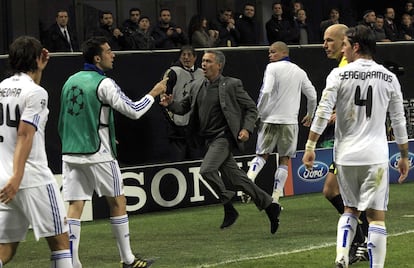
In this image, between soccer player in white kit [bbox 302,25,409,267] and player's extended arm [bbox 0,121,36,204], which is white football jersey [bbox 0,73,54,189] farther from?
soccer player in white kit [bbox 302,25,409,267]

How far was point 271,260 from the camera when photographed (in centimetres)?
1070

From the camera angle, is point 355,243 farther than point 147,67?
No

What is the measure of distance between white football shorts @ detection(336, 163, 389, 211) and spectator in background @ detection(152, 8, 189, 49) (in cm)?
947

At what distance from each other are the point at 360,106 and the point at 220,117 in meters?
4.33

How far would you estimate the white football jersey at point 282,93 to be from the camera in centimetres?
1472

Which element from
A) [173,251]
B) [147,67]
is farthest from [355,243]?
[147,67]

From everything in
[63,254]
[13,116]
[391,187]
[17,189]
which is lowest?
[391,187]

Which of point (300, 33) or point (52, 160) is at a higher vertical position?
point (300, 33)

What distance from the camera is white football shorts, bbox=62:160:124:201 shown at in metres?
9.91

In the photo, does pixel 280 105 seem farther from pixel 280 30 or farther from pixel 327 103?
pixel 327 103

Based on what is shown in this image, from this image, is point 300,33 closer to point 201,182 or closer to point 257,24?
point 257,24

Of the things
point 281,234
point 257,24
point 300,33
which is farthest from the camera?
point 257,24

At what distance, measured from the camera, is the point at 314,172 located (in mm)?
17625

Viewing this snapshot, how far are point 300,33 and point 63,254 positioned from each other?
13957mm
